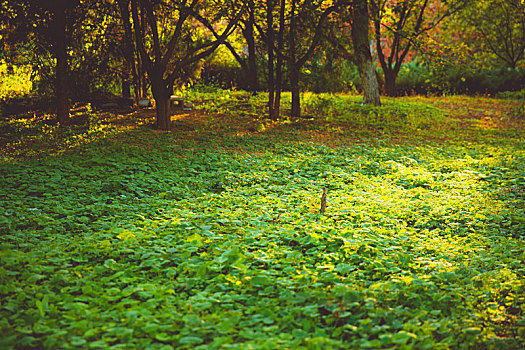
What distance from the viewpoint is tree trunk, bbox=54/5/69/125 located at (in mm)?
9711

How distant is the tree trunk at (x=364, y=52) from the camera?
13.5 m

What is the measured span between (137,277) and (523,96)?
20.8 meters

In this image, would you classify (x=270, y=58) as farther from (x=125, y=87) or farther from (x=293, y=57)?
(x=125, y=87)

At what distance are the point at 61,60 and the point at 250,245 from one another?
310 inches

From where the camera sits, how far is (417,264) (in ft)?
13.4

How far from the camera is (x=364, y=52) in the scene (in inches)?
608


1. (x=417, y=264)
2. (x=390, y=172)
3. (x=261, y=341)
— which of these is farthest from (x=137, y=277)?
(x=390, y=172)

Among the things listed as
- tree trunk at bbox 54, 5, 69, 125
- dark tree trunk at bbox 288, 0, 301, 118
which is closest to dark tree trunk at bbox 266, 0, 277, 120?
dark tree trunk at bbox 288, 0, 301, 118

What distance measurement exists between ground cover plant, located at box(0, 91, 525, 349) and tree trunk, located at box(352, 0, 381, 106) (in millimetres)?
5949

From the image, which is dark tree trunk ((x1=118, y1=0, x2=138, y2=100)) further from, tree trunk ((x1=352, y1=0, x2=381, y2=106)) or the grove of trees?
tree trunk ((x1=352, y1=0, x2=381, y2=106))

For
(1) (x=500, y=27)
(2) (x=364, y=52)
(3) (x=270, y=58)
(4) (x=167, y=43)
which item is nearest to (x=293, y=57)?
(3) (x=270, y=58)

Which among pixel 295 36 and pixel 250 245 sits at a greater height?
pixel 295 36

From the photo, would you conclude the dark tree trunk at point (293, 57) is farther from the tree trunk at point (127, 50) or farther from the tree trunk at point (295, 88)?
the tree trunk at point (127, 50)

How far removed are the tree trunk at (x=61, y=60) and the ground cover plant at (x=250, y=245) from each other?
882 mm
